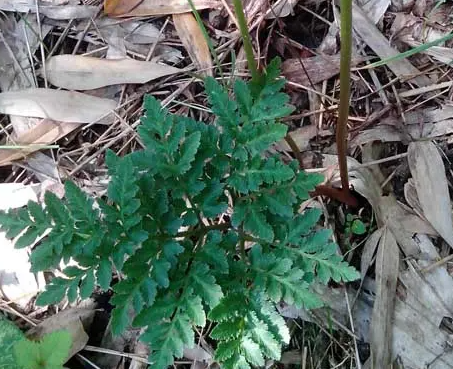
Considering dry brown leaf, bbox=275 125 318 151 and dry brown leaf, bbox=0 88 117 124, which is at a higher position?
dry brown leaf, bbox=0 88 117 124

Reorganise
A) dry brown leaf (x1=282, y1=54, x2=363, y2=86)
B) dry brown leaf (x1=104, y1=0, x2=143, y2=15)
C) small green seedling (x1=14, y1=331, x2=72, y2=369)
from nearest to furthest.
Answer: small green seedling (x1=14, y1=331, x2=72, y2=369) → dry brown leaf (x1=282, y1=54, x2=363, y2=86) → dry brown leaf (x1=104, y1=0, x2=143, y2=15)

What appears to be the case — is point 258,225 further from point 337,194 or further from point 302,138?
point 302,138

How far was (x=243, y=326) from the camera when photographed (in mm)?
1281

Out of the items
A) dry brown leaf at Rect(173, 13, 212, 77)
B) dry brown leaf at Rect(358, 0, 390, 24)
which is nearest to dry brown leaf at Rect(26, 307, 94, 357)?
dry brown leaf at Rect(173, 13, 212, 77)

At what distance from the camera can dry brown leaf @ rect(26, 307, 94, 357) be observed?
170 centimetres

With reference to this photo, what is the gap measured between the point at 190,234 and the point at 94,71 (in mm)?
751

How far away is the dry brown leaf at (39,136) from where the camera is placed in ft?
6.22

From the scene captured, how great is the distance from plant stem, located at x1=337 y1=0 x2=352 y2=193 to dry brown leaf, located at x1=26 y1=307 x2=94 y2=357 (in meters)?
0.74

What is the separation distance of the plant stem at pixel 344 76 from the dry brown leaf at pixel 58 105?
0.71 meters

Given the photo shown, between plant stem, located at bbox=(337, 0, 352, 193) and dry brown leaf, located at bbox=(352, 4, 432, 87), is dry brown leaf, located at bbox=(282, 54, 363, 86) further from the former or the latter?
plant stem, located at bbox=(337, 0, 352, 193)

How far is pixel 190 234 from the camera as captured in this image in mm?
1398

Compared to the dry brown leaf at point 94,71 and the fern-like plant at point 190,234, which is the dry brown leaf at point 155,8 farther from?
the fern-like plant at point 190,234

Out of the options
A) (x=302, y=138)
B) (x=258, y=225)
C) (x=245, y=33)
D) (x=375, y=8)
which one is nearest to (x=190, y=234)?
(x=258, y=225)

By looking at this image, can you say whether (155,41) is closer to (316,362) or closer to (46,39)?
(46,39)
